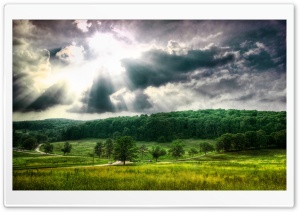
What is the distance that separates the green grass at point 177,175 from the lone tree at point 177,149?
0.70 ft

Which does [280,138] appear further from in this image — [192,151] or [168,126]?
[168,126]

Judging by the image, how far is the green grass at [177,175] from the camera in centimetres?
884

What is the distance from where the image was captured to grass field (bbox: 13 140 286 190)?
884 cm

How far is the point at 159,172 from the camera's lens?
→ 8.95m

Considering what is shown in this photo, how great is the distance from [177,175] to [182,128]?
1241 millimetres

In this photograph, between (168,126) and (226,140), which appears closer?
(226,140)

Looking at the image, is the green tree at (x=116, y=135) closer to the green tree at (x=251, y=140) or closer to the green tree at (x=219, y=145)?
the green tree at (x=219, y=145)

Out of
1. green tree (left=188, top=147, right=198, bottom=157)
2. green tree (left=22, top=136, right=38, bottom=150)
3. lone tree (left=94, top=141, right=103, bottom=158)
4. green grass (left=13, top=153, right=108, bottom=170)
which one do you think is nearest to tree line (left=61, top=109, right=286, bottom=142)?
lone tree (left=94, top=141, right=103, bottom=158)

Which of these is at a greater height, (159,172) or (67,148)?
(67,148)

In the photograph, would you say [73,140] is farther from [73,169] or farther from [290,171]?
[290,171]

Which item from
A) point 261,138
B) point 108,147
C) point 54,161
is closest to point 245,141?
point 261,138

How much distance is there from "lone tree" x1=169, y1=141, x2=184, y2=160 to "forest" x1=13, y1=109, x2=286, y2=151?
0.53ft

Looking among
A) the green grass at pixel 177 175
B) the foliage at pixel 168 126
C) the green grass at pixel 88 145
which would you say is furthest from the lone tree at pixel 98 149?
the green grass at pixel 177 175

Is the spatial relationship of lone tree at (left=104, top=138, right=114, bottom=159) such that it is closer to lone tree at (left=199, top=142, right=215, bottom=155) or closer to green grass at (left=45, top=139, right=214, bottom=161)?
green grass at (left=45, top=139, right=214, bottom=161)
